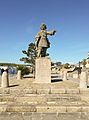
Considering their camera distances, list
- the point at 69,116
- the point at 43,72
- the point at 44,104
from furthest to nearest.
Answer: the point at 43,72 → the point at 44,104 → the point at 69,116

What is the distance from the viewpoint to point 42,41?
45.9ft

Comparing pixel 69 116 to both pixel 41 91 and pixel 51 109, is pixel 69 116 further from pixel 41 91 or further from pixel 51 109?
pixel 41 91

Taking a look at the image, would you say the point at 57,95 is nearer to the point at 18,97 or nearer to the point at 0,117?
the point at 18,97

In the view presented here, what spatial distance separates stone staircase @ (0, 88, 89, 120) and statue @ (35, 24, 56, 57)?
5006 millimetres

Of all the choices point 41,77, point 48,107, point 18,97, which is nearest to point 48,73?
point 41,77

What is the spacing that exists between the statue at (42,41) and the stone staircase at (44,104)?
5.01 meters

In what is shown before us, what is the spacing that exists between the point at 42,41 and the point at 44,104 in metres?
6.72

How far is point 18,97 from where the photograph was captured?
28.6 feet

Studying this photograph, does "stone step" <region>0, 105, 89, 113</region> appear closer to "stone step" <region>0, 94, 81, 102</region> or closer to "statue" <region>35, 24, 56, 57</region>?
"stone step" <region>0, 94, 81, 102</region>

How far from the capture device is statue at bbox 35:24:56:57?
1397 centimetres

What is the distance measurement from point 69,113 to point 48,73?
5.81 metres

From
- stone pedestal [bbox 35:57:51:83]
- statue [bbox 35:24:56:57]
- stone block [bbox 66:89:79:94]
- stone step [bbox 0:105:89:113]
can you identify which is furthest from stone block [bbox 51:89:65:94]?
statue [bbox 35:24:56:57]

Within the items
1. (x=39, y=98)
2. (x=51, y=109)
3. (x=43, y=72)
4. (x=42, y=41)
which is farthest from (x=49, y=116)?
(x=42, y=41)

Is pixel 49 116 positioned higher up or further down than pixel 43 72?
further down
